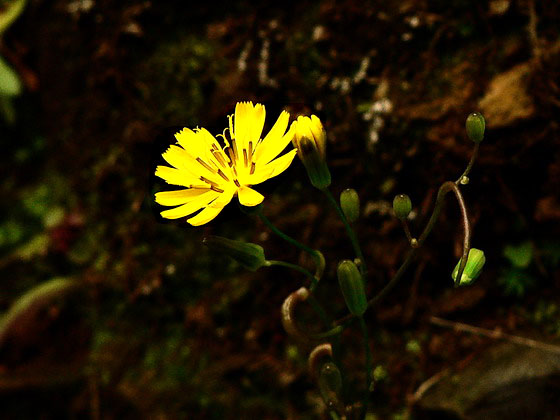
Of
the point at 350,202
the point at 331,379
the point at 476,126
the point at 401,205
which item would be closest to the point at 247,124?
the point at 350,202

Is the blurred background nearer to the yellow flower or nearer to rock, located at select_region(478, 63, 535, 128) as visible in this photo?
rock, located at select_region(478, 63, 535, 128)

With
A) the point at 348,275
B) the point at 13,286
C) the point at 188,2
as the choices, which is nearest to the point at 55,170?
the point at 13,286

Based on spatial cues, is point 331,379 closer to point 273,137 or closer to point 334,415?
point 334,415

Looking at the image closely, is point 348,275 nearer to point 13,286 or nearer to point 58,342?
point 58,342

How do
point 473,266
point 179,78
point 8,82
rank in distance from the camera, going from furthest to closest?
point 8,82 < point 179,78 < point 473,266

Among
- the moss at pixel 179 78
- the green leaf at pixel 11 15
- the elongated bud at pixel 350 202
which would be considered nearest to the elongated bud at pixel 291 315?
the elongated bud at pixel 350 202

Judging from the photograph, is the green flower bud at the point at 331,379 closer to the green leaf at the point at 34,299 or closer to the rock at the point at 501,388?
the rock at the point at 501,388

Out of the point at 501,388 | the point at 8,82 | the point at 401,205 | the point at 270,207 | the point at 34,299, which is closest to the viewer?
the point at 401,205
